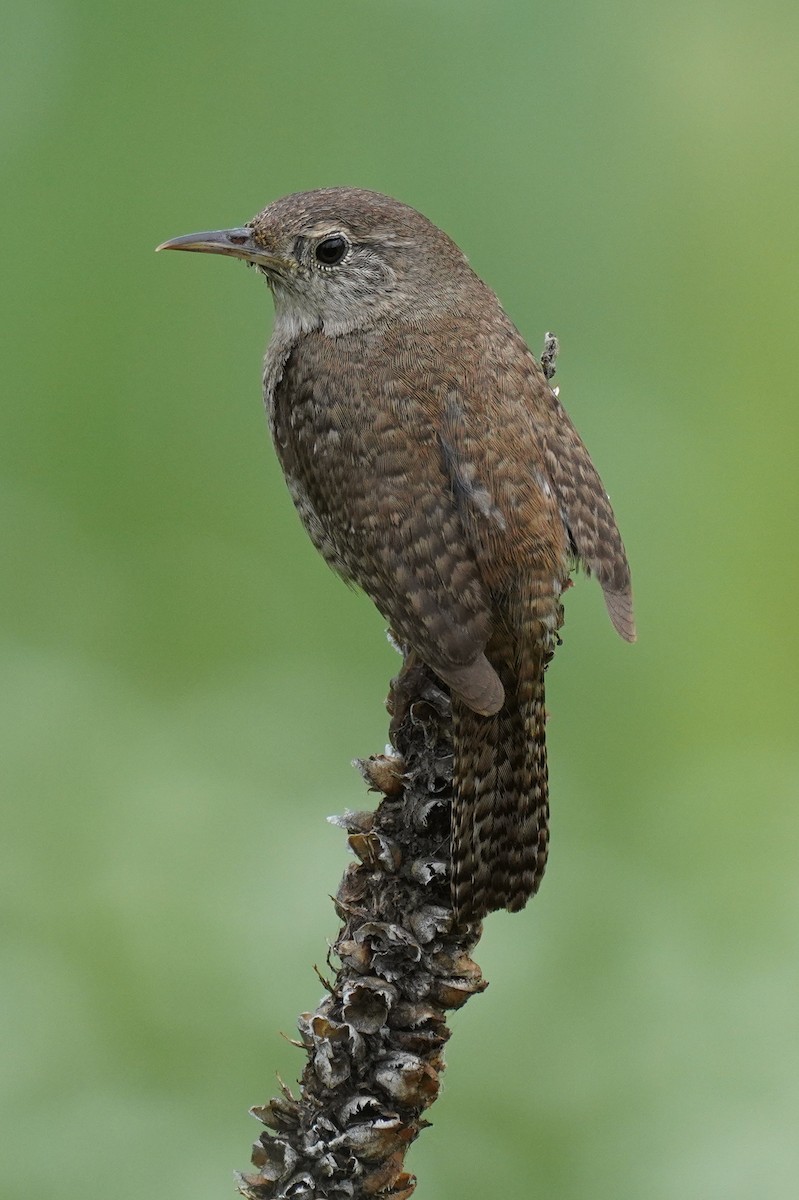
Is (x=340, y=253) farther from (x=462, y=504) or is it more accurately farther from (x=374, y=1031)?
(x=374, y=1031)

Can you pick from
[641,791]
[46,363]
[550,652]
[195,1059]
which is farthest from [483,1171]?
[46,363]

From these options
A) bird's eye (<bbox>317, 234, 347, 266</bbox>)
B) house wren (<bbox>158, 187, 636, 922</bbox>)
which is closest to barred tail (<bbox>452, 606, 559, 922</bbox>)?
house wren (<bbox>158, 187, 636, 922</bbox>)

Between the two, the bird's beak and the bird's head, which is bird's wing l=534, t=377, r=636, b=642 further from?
the bird's beak

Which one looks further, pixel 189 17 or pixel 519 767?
pixel 189 17

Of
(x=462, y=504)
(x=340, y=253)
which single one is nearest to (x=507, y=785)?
(x=462, y=504)

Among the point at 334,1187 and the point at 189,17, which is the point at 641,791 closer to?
the point at 334,1187

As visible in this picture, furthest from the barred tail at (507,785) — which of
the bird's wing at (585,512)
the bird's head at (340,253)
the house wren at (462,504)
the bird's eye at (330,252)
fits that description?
the bird's eye at (330,252)
